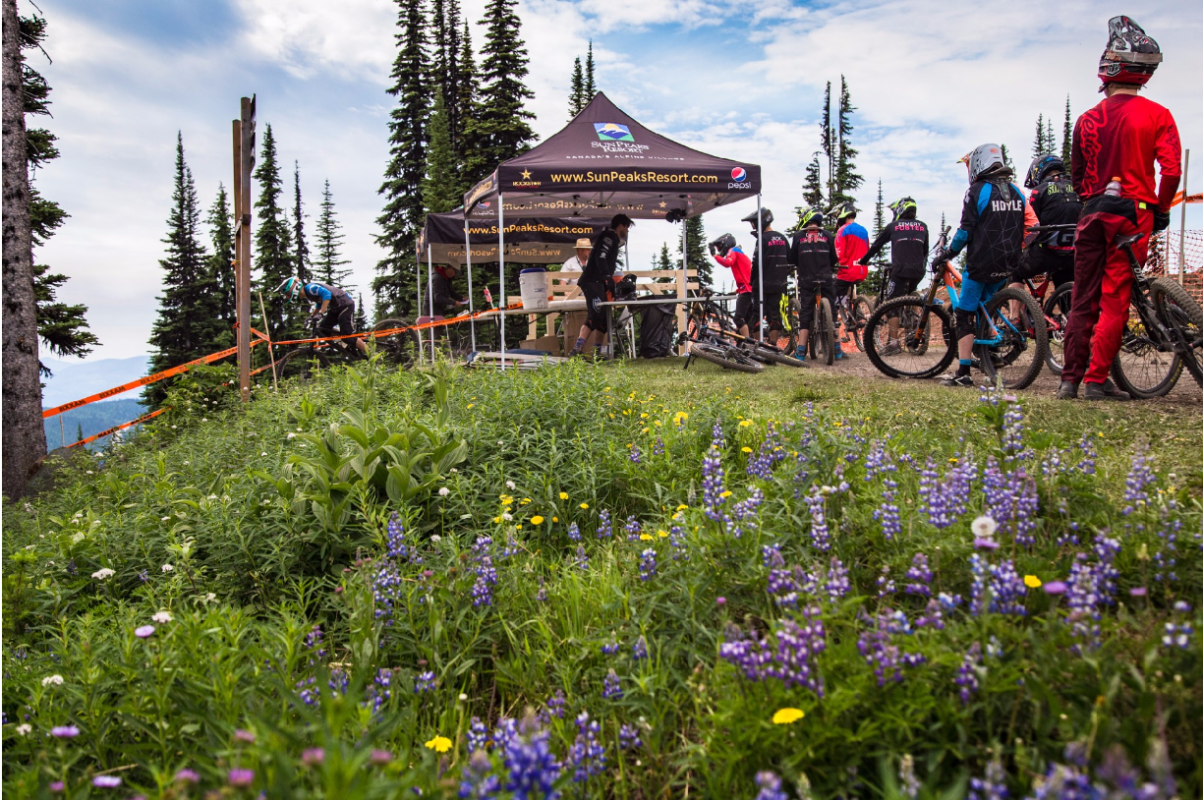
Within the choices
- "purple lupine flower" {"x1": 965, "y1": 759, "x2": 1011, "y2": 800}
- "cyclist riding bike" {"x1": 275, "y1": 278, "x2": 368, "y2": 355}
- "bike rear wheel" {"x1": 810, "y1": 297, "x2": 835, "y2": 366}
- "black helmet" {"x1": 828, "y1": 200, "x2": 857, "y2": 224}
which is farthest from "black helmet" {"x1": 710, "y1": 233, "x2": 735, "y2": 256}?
"purple lupine flower" {"x1": 965, "y1": 759, "x2": 1011, "y2": 800}

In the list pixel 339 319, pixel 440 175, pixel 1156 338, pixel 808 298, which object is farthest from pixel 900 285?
pixel 440 175

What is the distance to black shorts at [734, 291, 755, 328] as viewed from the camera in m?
14.3

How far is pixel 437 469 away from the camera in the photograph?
391cm

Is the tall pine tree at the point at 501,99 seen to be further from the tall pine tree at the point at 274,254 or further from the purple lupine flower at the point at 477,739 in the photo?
the purple lupine flower at the point at 477,739

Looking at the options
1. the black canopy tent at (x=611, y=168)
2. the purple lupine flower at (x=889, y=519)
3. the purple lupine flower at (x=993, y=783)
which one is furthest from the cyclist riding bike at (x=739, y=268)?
the purple lupine flower at (x=993, y=783)

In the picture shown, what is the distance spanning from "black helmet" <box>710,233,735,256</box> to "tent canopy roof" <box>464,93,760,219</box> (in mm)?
754

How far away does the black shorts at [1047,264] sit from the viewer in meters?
7.29

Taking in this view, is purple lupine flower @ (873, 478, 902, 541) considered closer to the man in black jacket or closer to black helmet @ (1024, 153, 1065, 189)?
black helmet @ (1024, 153, 1065, 189)

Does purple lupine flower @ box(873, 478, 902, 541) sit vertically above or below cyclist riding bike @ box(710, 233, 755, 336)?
below

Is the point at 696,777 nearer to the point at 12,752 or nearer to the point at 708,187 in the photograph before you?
the point at 12,752

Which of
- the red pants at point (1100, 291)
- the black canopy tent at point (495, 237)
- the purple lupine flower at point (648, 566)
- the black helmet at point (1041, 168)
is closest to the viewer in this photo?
the purple lupine flower at point (648, 566)

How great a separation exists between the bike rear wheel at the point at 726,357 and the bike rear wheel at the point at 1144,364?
462 cm

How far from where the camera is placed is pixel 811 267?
1151 cm

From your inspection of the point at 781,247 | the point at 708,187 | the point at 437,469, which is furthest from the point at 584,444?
the point at 781,247
